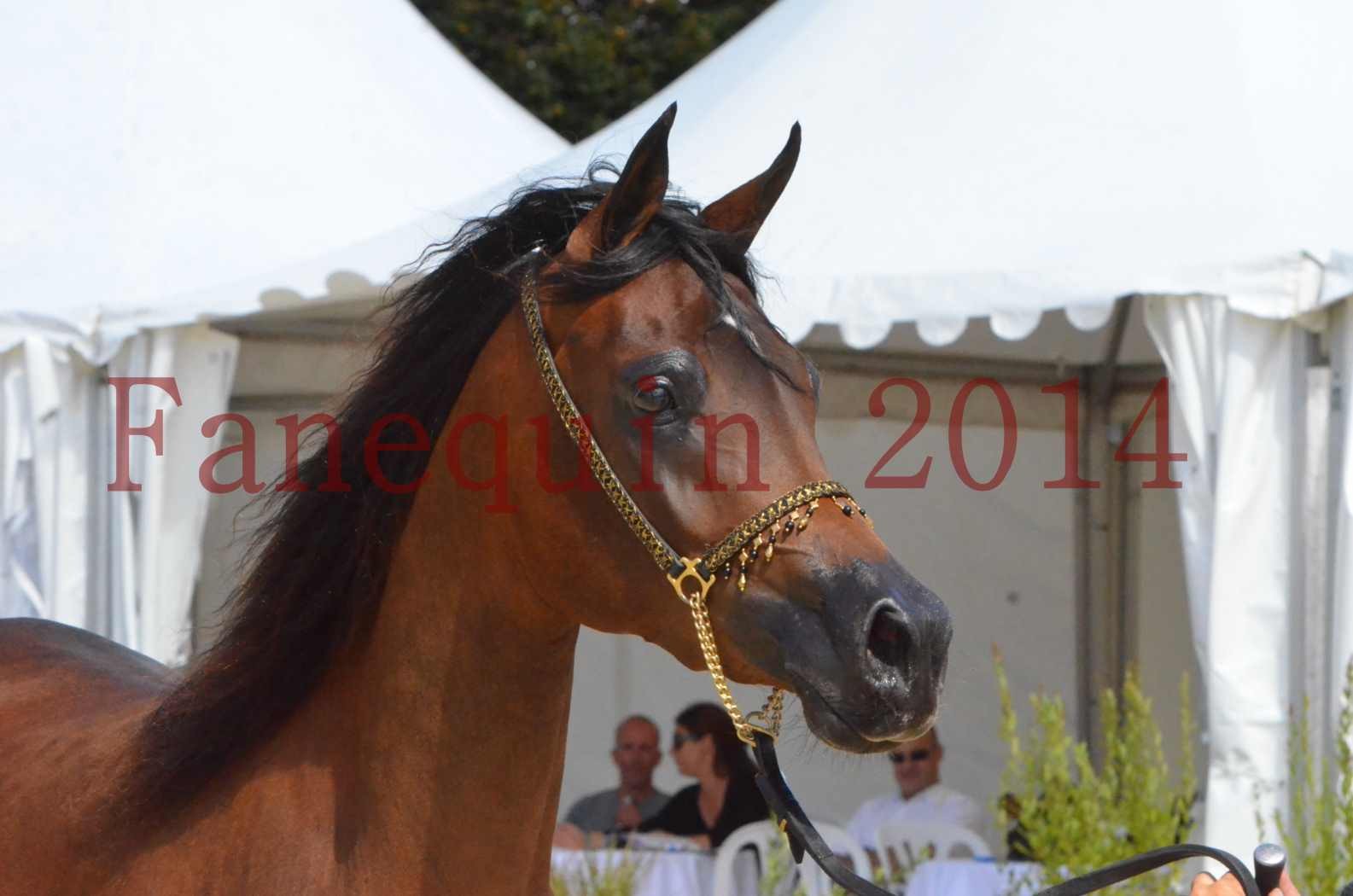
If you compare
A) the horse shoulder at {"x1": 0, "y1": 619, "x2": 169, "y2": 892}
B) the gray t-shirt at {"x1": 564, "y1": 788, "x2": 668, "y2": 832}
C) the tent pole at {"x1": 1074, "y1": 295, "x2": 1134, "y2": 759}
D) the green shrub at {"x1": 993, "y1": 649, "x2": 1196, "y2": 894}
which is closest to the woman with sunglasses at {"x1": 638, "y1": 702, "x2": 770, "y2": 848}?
the gray t-shirt at {"x1": 564, "y1": 788, "x2": 668, "y2": 832}

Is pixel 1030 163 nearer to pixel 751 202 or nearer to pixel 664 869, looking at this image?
pixel 664 869

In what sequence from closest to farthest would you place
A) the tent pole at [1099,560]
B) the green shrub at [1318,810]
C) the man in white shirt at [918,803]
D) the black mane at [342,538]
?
the black mane at [342,538] → the green shrub at [1318,810] → the man in white shirt at [918,803] → the tent pole at [1099,560]

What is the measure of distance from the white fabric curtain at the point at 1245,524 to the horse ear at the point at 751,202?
101 inches

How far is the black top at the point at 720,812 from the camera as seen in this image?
550cm

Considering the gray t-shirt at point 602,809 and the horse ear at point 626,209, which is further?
the gray t-shirt at point 602,809

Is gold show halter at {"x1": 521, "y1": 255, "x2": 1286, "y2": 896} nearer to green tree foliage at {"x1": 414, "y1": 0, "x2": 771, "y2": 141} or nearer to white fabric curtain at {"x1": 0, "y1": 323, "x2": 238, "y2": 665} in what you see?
white fabric curtain at {"x1": 0, "y1": 323, "x2": 238, "y2": 665}

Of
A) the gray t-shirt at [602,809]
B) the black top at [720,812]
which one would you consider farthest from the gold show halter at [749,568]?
the gray t-shirt at [602,809]

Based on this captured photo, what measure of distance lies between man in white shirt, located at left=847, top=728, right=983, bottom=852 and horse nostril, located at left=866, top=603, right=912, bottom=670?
13.1 feet

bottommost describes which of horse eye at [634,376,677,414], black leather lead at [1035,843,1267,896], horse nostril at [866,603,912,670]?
black leather lead at [1035,843,1267,896]

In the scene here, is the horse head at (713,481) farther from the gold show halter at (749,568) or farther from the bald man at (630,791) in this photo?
the bald man at (630,791)

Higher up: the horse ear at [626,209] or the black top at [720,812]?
the horse ear at [626,209]

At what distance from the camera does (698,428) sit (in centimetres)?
169

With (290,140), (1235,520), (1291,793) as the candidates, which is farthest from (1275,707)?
(290,140)

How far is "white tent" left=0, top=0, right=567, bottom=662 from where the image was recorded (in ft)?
16.0
